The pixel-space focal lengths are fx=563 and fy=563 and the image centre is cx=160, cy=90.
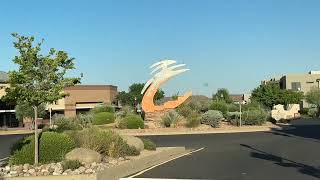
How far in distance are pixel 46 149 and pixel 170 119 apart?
28554mm

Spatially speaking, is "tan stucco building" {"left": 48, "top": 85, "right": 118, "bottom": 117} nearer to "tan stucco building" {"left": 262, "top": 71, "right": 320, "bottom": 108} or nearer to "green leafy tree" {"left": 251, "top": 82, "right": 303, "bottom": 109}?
"green leafy tree" {"left": 251, "top": 82, "right": 303, "bottom": 109}

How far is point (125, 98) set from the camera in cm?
11912

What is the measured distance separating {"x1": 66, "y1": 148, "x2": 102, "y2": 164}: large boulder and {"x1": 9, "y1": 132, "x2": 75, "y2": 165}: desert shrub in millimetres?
412

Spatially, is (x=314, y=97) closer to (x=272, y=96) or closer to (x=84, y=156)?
(x=272, y=96)

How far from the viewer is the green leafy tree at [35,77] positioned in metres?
16.5

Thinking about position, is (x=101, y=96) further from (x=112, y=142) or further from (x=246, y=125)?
(x=112, y=142)

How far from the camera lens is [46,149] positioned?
1725 cm

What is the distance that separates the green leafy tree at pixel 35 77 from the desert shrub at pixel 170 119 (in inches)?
1106

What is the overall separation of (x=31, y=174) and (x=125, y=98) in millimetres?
104167

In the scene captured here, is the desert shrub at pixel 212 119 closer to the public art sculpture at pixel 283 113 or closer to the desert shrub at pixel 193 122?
the desert shrub at pixel 193 122

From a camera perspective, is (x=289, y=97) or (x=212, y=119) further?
(x=289, y=97)

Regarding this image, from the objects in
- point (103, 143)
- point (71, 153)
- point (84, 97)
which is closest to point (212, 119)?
point (103, 143)

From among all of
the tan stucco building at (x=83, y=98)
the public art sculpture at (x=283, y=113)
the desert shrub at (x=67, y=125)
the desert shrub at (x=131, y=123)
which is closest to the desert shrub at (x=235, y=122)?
the desert shrub at (x=131, y=123)

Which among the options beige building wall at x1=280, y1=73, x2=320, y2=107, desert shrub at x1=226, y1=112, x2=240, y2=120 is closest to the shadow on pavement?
desert shrub at x1=226, y1=112, x2=240, y2=120
